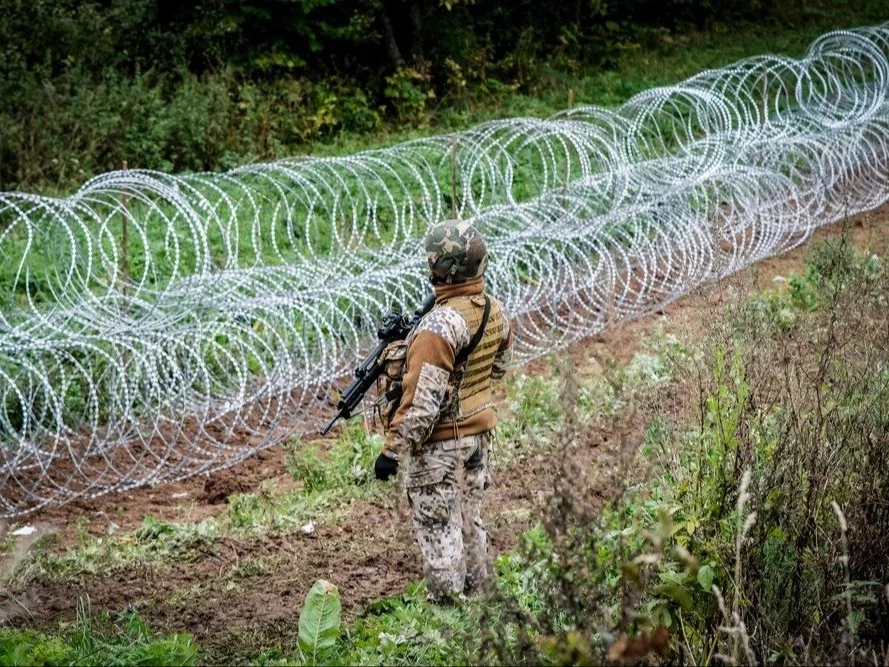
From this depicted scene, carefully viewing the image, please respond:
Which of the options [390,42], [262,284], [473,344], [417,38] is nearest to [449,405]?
[473,344]

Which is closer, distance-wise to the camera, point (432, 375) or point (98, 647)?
point (98, 647)

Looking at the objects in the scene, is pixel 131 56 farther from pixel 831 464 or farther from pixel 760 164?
pixel 831 464

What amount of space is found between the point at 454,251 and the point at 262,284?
4940mm

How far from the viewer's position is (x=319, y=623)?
201 inches

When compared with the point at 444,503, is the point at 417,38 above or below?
above

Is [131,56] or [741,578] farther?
[131,56]

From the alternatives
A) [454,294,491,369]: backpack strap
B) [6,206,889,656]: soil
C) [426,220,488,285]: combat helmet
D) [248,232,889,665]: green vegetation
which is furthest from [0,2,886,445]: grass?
[248,232,889,665]: green vegetation

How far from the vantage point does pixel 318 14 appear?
65.7ft


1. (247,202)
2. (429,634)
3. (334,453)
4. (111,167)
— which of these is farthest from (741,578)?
(111,167)

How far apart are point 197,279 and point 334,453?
2.25 meters

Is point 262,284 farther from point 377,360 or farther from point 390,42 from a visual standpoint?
point 390,42

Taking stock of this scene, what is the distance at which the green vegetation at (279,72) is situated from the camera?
1585 centimetres

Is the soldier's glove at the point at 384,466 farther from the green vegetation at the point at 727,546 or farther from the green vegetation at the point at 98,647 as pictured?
the green vegetation at the point at 98,647

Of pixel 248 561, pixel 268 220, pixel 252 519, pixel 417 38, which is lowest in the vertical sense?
pixel 252 519
